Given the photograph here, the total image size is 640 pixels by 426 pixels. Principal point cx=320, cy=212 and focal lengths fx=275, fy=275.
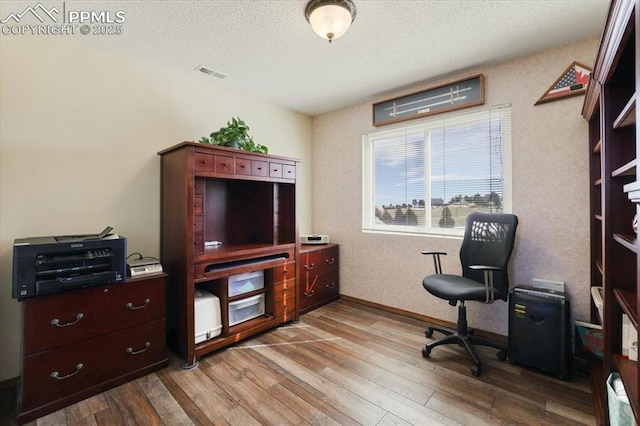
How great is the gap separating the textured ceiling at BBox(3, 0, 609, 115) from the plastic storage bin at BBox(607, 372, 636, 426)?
7.25 feet

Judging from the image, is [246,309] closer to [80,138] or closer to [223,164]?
[223,164]

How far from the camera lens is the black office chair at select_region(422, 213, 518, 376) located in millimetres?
2053

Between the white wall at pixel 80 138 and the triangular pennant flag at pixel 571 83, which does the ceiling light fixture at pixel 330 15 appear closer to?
the white wall at pixel 80 138

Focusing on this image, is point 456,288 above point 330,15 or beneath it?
beneath

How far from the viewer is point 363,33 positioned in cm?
207

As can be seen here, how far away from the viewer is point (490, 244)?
7.73 ft

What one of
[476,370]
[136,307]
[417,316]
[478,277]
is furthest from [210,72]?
[476,370]

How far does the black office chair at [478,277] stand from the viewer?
205 cm

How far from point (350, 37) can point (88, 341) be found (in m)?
2.82

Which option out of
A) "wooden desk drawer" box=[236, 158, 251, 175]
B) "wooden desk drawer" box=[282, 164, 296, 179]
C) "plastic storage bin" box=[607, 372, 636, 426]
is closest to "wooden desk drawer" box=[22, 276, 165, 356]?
"wooden desk drawer" box=[236, 158, 251, 175]

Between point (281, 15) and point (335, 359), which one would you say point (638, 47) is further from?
point (335, 359)

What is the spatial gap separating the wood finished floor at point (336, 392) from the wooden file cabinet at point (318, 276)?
0.80 m

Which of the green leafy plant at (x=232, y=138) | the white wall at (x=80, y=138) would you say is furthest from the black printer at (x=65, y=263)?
the green leafy plant at (x=232, y=138)

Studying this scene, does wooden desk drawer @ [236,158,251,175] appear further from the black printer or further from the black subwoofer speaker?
the black subwoofer speaker
